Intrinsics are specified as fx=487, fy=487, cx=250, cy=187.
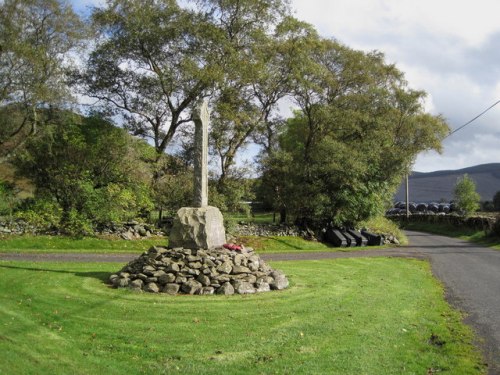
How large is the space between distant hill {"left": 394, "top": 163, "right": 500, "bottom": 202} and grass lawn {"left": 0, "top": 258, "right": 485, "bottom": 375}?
8690 centimetres

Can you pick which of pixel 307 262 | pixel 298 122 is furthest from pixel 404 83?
pixel 307 262

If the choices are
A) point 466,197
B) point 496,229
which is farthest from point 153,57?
point 466,197

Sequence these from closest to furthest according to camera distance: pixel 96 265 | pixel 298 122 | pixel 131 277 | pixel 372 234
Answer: pixel 131 277, pixel 96 265, pixel 372 234, pixel 298 122

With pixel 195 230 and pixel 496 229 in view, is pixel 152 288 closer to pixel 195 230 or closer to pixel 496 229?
pixel 195 230

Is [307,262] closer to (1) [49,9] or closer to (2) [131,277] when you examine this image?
(2) [131,277]

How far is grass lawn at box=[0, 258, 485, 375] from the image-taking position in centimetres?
702

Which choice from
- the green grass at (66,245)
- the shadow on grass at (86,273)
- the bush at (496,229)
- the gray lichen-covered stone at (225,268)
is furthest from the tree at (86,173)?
the bush at (496,229)

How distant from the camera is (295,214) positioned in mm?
32625

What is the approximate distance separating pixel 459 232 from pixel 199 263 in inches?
1368

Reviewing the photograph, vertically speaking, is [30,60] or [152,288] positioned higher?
[30,60]

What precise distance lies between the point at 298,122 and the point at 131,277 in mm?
32351

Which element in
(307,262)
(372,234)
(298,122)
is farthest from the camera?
(298,122)

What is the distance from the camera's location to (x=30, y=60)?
1061 inches

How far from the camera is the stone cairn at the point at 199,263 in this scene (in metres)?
12.0
